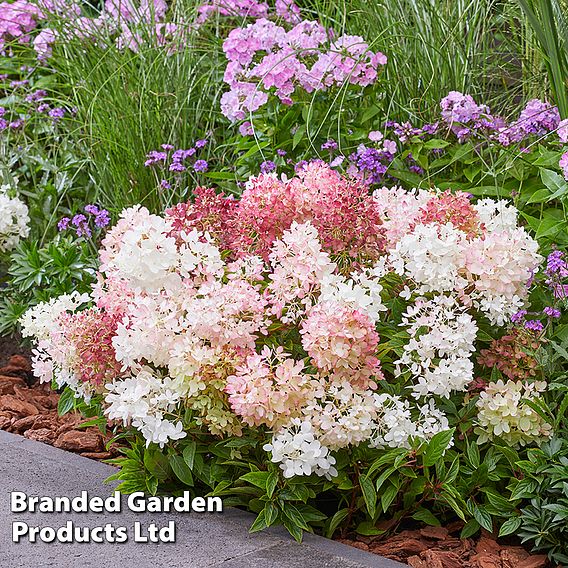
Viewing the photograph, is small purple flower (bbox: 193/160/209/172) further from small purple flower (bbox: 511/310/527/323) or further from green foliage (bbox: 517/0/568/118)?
small purple flower (bbox: 511/310/527/323)

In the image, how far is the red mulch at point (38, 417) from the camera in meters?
3.20

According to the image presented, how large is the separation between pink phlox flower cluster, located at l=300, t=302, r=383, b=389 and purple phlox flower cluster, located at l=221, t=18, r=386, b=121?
5.12 ft

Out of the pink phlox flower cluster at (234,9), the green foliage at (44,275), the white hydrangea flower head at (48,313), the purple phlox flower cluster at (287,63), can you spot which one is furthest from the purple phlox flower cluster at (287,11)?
the white hydrangea flower head at (48,313)

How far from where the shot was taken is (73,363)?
2.70m

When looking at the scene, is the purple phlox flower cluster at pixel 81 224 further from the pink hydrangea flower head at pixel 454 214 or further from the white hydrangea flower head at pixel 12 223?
the pink hydrangea flower head at pixel 454 214

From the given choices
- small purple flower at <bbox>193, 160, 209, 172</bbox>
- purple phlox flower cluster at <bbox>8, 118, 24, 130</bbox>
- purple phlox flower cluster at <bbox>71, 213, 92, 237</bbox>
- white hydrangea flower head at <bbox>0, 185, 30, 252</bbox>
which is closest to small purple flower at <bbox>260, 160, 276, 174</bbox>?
small purple flower at <bbox>193, 160, 209, 172</bbox>

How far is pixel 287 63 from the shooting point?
12.5 ft

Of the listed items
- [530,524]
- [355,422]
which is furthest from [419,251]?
[530,524]

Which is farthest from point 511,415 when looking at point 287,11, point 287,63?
point 287,11

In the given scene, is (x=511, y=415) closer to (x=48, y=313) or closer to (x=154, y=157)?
(x=48, y=313)

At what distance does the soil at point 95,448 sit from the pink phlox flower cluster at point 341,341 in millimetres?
403

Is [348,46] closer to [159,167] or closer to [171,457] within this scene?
[159,167]

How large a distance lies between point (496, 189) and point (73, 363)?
1503mm

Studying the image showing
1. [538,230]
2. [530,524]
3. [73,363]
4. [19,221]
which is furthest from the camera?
[19,221]
